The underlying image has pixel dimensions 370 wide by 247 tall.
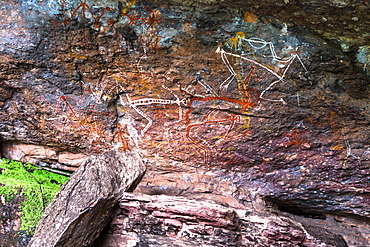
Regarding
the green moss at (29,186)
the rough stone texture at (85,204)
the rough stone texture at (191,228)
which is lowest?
the green moss at (29,186)

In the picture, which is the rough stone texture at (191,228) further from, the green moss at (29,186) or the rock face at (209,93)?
the green moss at (29,186)

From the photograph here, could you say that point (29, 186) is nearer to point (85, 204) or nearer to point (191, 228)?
point (85, 204)

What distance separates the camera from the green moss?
369 cm

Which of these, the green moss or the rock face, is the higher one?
the rock face

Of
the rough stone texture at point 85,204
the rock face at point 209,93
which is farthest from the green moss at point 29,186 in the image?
the rough stone texture at point 85,204

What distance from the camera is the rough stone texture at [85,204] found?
8.44 ft

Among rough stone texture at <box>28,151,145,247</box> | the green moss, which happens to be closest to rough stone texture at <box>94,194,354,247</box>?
rough stone texture at <box>28,151,145,247</box>

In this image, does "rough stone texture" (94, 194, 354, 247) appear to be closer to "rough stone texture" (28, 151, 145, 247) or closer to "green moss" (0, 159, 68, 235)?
"rough stone texture" (28, 151, 145, 247)

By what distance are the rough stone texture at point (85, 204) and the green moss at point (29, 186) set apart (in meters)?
1.15

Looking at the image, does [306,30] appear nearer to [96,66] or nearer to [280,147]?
[280,147]

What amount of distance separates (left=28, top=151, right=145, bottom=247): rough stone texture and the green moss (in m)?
1.15

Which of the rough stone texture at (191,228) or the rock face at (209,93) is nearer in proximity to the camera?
the rough stone texture at (191,228)

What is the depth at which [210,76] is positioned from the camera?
371 cm

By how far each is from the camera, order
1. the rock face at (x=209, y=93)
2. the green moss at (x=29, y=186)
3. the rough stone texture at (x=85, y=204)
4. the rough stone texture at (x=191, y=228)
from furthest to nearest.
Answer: the green moss at (x=29, y=186) < the rock face at (x=209, y=93) < the rough stone texture at (x=191, y=228) < the rough stone texture at (x=85, y=204)
